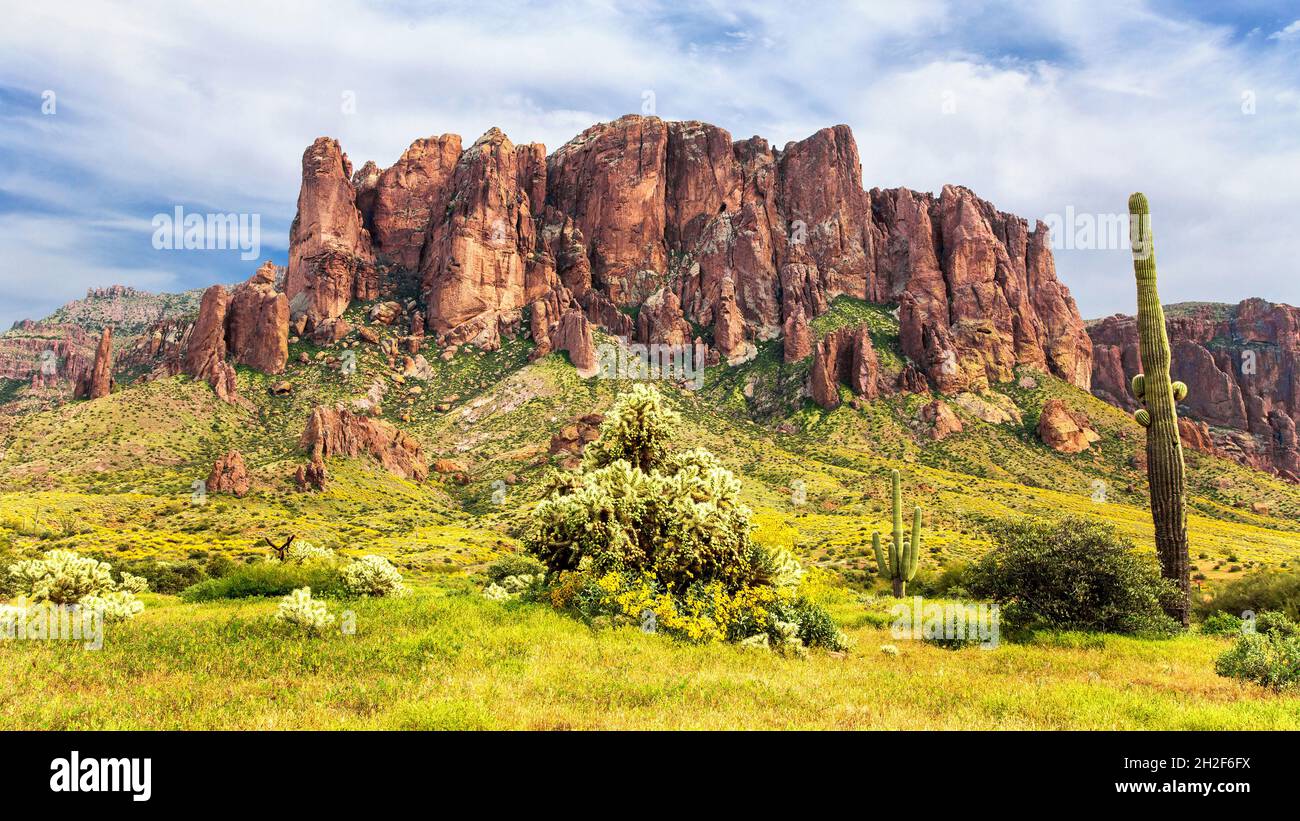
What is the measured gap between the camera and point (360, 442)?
88875mm

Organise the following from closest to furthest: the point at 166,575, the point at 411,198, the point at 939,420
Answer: the point at 166,575, the point at 939,420, the point at 411,198

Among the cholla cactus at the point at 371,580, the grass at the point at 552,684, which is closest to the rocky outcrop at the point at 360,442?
the cholla cactus at the point at 371,580

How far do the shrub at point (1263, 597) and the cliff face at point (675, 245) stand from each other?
107 metres

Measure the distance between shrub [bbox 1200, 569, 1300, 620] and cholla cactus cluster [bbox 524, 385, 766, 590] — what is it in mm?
19203

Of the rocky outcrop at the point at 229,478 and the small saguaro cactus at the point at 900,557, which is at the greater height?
the rocky outcrop at the point at 229,478

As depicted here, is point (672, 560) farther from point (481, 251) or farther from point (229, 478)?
point (481, 251)

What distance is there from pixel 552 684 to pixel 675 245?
6889 inches

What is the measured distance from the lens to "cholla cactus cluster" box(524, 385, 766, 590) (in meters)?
14.1

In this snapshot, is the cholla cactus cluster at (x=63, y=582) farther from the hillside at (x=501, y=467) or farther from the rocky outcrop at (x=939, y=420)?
the rocky outcrop at (x=939, y=420)

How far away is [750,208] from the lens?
16925 cm

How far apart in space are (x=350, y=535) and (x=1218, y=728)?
6463 cm

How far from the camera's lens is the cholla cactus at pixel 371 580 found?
18.6m

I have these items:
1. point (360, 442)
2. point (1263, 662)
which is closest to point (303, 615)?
point (1263, 662)
